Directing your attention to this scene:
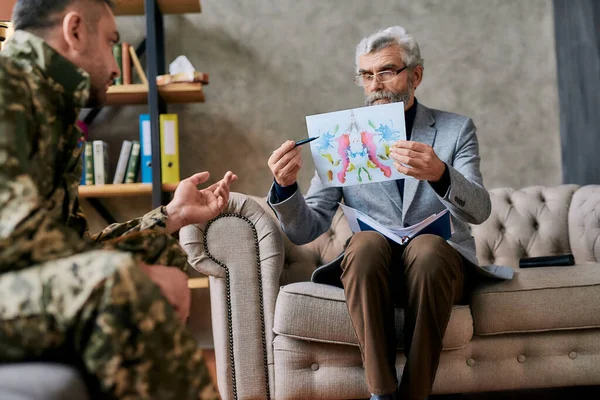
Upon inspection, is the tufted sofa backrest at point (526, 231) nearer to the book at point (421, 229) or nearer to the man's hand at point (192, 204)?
the book at point (421, 229)

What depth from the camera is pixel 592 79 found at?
9.09 ft

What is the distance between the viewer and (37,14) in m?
1.08

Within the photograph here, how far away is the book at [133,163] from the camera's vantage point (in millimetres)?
2771

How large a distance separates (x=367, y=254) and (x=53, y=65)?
0.97m

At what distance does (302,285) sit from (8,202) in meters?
1.19

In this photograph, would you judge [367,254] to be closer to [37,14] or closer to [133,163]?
[37,14]

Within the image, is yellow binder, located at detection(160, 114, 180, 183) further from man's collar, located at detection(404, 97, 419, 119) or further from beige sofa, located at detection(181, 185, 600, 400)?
man's collar, located at detection(404, 97, 419, 119)

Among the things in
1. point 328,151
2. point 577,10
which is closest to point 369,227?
point 328,151

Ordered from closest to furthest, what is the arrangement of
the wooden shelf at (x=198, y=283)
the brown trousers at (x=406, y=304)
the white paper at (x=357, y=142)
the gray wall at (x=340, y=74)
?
the brown trousers at (x=406, y=304) < the white paper at (x=357, y=142) < the wooden shelf at (x=198, y=283) < the gray wall at (x=340, y=74)

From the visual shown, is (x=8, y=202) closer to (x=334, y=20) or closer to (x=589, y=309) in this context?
(x=589, y=309)

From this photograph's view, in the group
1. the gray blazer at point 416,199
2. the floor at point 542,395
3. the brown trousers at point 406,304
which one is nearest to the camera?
the brown trousers at point 406,304

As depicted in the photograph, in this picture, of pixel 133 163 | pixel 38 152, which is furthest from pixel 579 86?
pixel 38 152

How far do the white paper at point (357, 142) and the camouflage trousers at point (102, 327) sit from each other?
1126 millimetres

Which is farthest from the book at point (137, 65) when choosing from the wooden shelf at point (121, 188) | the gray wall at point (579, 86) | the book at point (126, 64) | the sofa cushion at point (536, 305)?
the gray wall at point (579, 86)
